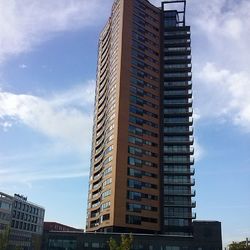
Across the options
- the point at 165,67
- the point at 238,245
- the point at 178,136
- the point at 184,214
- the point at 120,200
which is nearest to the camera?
the point at 238,245

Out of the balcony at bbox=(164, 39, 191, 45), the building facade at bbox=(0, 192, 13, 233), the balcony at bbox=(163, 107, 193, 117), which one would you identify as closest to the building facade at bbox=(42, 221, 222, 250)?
the balcony at bbox=(163, 107, 193, 117)

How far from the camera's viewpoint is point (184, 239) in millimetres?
101188

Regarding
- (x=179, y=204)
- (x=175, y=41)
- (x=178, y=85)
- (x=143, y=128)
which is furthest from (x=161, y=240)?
→ (x=175, y=41)

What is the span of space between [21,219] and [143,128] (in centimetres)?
8394

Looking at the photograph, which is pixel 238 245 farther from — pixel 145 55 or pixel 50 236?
pixel 145 55

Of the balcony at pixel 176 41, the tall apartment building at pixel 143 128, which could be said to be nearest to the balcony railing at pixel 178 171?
the tall apartment building at pixel 143 128

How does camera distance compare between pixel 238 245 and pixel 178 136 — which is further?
pixel 178 136

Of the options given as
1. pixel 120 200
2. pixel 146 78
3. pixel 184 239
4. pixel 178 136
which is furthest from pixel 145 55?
pixel 184 239

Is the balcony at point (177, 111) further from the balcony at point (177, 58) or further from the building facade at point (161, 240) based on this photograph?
the building facade at point (161, 240)

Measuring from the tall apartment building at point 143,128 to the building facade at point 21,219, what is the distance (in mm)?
42920

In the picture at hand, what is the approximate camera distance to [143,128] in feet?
388

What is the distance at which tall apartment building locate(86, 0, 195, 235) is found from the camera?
356 feet

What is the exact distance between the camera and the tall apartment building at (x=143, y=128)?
356 feet

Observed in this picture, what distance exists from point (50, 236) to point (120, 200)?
74.0ft
